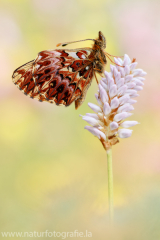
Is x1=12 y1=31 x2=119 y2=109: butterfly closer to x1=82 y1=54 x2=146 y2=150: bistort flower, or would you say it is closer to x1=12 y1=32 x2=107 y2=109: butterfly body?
x1=12 y1=32 x2=107 y2=109: butterfly body

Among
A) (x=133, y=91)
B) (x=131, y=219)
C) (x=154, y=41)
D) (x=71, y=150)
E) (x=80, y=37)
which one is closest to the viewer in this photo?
(x=131, y=219)

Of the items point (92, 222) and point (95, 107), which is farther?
point (95, 107)

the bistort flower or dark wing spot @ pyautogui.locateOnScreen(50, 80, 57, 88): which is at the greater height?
dark wing spot @ pyautogui.locateOnScreen(50, 80, 57, 88)

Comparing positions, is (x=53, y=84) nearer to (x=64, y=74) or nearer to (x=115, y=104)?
(x=64, y=74)

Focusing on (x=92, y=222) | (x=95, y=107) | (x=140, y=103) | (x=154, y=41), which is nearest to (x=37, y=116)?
(x=140, y=103)

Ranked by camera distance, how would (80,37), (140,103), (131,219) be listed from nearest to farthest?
(131,219)
(140,103)
(80,37)

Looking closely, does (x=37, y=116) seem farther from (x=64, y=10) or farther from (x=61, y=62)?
(x=64, y=10)

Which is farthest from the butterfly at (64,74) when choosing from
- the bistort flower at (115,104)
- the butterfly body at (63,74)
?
the bistort flower at (115,104)

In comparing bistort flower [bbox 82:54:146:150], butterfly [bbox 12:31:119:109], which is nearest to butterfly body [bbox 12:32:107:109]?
butterfly [bbox 12:31:119:109]
